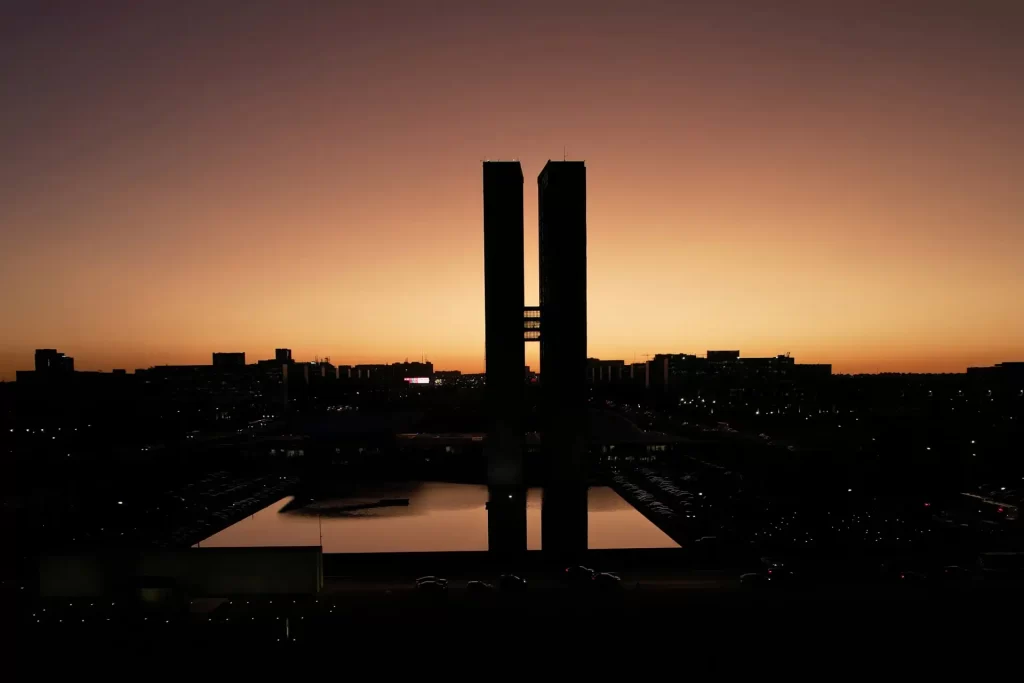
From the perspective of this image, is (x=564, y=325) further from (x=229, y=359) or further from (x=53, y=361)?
(x=229, y=359)

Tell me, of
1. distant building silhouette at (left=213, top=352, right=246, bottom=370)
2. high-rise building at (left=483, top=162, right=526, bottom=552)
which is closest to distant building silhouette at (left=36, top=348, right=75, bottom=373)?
distant building silhouette at (left=213, top=352, right=246, bottom=370)

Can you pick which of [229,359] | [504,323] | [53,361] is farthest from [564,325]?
[229,359]

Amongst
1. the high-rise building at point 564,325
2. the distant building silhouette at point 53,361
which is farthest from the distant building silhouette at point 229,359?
the high-rise building at point 564,325

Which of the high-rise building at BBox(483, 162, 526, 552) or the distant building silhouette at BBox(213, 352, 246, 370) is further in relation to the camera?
the distant building silhouette at BBox(213, 352, 246, 370)

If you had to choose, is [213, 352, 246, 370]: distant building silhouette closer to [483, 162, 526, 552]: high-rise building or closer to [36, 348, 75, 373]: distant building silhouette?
[36, 348, 75, 373]: distant building silhouette

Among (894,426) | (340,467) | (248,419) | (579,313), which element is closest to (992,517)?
(579,313)

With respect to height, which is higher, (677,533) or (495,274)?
(495,274)

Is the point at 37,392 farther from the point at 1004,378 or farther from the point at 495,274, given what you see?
the point at 1004,378
